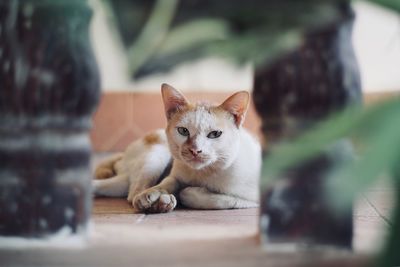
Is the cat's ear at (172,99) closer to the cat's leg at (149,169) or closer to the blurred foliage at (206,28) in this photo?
the cat's leg at (149,169)

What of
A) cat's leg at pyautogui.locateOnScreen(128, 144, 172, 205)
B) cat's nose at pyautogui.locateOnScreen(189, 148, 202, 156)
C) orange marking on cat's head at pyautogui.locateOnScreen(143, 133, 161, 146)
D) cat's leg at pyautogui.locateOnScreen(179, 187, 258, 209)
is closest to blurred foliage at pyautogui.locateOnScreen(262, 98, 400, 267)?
cat's nose at pyautogui.locateOnScreen(189, 148, 202, 156)

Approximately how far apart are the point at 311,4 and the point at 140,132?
2.82 metres

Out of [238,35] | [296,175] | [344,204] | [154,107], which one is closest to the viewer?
[344,204]

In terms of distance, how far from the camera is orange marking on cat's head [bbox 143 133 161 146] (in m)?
2.20

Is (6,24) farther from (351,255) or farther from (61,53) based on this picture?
(351,255)

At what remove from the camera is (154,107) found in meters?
3.47

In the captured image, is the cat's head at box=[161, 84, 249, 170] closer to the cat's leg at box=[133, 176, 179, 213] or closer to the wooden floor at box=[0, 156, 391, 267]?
the cat's leg at box=[133, 176, 179, 213]

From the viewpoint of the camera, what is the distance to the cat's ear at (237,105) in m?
1.79

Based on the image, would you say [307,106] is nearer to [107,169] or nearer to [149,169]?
[149,169]

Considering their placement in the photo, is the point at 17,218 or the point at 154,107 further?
the point at 154,107

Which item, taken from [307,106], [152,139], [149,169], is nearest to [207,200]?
[149,169]

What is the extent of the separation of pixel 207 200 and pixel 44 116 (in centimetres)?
89

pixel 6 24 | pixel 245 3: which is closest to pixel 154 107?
pixel 6 24

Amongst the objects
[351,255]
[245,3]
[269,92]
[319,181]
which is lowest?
[351,255]
